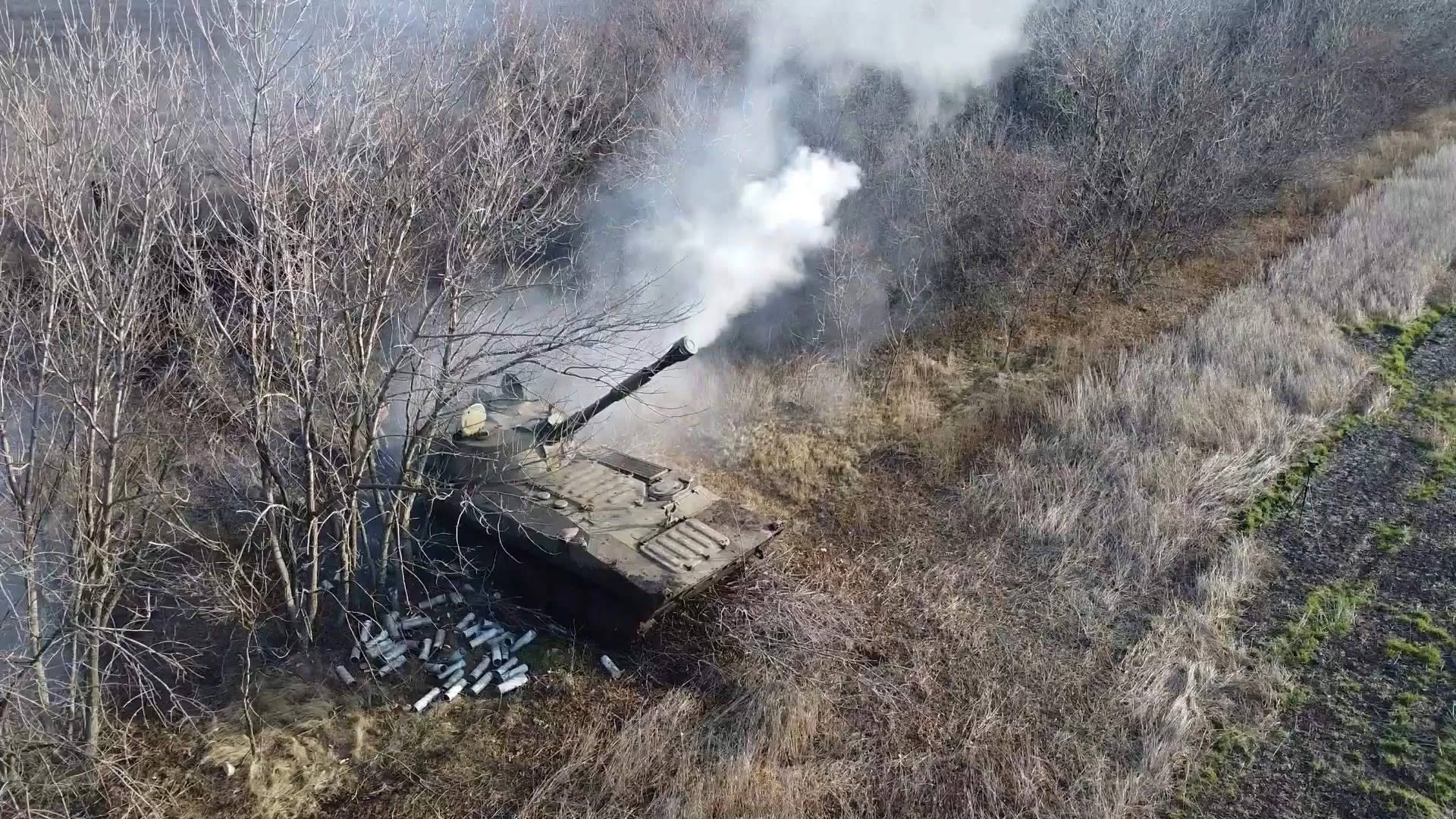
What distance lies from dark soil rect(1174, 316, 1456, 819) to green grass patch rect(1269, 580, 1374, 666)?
12mm

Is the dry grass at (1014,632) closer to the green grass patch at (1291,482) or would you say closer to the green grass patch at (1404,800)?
the green grass patch at (1291,482)

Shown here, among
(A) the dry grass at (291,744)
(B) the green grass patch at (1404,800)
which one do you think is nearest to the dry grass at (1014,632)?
(B) the green grass patch at (1404,800)

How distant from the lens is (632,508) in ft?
24.9

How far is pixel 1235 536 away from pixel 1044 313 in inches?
259

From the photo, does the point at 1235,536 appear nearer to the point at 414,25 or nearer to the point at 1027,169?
the point at 1027,169

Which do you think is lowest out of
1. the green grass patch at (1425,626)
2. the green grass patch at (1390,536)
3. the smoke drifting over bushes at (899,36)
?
the green grass patch at (1425,626)

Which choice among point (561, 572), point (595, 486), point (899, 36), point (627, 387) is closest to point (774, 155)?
point (899, 36)

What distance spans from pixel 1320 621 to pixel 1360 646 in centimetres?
34

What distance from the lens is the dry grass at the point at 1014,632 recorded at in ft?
20.4

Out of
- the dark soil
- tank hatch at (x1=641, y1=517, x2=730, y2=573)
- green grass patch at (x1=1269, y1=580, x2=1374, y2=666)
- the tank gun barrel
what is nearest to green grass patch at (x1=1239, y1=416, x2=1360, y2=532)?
the dark soil

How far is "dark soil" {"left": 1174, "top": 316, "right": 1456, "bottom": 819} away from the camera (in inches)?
239

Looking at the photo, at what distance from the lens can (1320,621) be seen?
7.55 meters

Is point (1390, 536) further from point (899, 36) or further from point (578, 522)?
point (899, 36)

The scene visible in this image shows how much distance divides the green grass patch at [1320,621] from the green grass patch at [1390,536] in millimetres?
683
